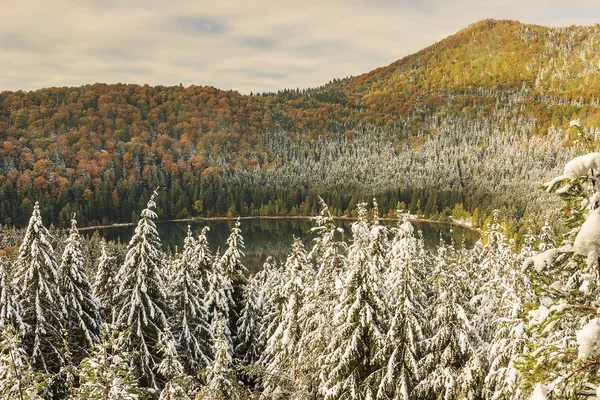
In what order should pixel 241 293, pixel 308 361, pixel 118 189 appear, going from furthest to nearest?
pixel 118 189
pixel 241 293
pixel 308 361

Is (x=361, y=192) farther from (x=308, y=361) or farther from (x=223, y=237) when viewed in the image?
(x=308, y=361)

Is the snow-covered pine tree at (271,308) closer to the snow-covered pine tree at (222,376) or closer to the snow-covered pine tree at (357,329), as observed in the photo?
the snow-covered pine tree at (222,376)

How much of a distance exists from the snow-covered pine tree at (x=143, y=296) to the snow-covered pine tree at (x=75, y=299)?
1862 millimetres

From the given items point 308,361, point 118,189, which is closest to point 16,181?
point 118,189

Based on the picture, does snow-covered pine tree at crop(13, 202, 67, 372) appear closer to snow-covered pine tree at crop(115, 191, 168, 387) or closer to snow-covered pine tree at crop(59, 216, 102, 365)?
snow-covered pine tree at crop(59, 216, 102, 365)

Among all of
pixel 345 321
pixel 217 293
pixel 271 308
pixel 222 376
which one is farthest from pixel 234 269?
pixel 345 321

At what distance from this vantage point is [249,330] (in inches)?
1099

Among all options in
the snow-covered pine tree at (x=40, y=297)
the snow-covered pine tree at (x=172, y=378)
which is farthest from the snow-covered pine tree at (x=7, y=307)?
the snow-covered pine tree at (x=172, y=378)

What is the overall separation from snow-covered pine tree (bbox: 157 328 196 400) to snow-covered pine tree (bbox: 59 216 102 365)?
5384 mm

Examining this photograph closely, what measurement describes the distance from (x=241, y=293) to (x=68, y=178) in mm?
172717

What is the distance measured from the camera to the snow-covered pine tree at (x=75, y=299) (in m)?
21.0

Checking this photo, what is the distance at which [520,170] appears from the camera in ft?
588

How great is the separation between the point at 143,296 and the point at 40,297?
4643 mm

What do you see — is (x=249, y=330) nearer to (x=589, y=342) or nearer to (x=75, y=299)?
(x=75, y=299)
